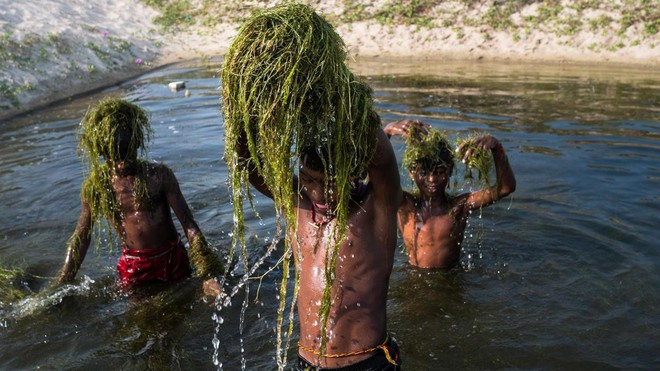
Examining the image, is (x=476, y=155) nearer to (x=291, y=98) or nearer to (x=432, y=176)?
(x=432, y=176)

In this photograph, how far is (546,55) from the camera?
16891mm

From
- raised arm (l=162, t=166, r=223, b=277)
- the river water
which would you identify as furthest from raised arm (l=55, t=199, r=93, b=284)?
raised arm (l=162, t=166, r=223, b=277)

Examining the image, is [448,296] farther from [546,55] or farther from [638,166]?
[546,55]

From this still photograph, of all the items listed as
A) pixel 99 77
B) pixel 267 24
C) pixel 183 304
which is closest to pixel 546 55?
pixel 99 77

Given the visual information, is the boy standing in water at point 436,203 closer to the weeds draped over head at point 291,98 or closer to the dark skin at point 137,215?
the dark skin at point 137,215

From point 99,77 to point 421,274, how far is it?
13.3 meters

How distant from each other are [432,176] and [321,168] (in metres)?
2.36

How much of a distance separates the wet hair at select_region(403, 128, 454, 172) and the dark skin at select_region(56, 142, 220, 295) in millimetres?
1794

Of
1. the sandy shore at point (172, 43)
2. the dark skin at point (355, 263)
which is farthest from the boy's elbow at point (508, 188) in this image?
the sandy shore at point (172, 43)

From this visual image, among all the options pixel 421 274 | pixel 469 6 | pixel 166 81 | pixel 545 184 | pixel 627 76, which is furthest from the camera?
pixel 469 6

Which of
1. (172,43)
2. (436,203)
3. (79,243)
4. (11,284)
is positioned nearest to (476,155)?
(436,203)

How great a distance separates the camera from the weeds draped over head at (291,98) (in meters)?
2.37

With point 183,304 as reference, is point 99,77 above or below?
above

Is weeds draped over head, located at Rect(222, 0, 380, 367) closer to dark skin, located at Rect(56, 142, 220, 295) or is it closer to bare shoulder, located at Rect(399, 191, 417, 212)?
dark skin, located at Rect(56, 142, 220, 295)
